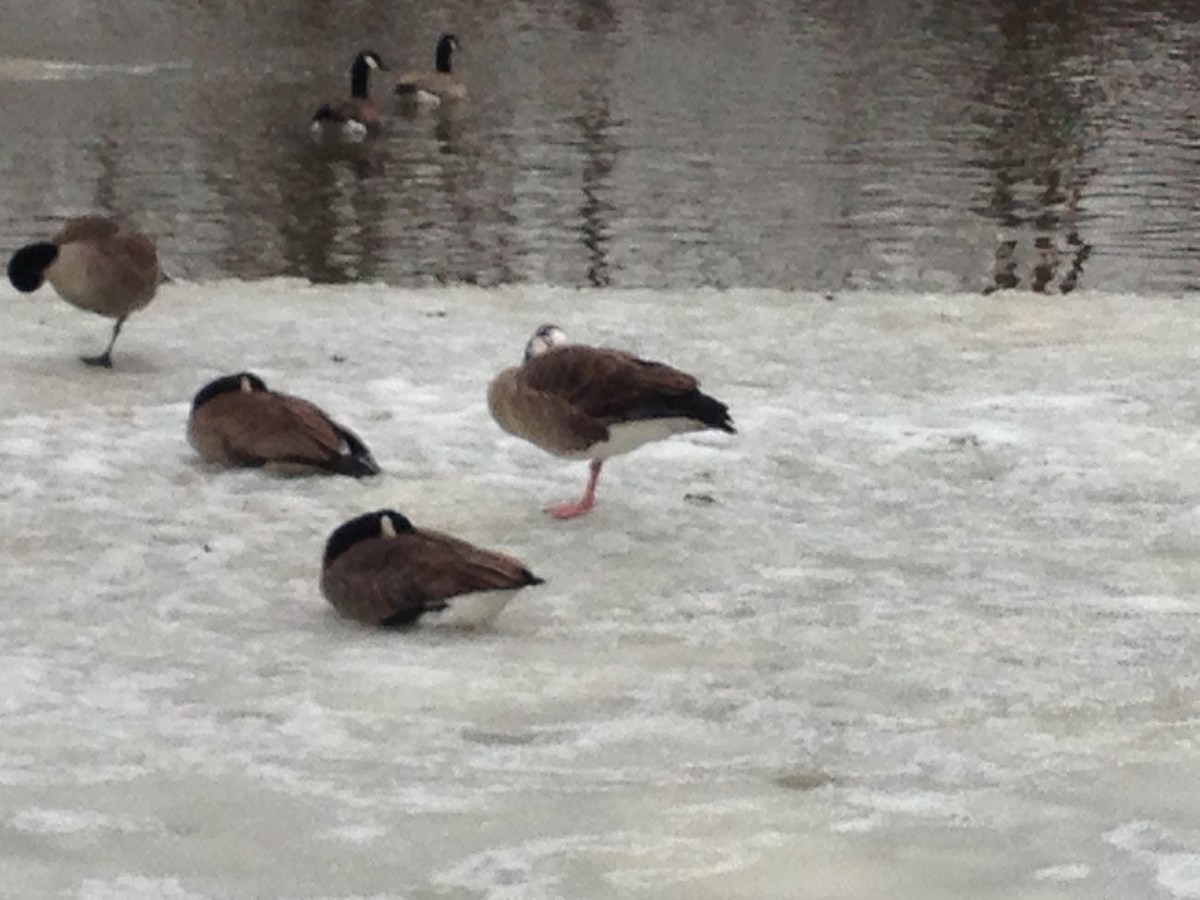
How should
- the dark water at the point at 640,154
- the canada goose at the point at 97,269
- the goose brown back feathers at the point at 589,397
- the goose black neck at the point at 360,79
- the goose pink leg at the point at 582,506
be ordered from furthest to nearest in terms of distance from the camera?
1. the goose black neck at the point at 360,79
2. the dark water at the point at 640,154
3. the canada goose at the point at 97,269
4. the goose pink leg at the point at 582,506
5. the goose brown back feathers at the point at 589,397

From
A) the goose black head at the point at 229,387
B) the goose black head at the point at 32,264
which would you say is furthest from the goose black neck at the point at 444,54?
the goose black head at the point at 229,387

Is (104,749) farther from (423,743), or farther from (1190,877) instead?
(1190,877)

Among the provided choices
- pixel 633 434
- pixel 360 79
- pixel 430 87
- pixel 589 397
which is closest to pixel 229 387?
pixel 589 397

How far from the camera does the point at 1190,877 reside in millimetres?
3996

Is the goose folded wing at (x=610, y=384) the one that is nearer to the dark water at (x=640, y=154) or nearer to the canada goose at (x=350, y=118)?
the dark water at (x=640, y=154)

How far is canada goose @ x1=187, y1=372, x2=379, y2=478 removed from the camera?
7.62 metres

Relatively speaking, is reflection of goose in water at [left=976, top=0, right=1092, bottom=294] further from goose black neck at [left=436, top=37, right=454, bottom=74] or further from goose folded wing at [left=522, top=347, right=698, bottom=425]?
goose black neck at [left=436, top=37, right=454, bottom=74]

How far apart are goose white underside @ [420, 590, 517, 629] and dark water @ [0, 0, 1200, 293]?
8.47 metres

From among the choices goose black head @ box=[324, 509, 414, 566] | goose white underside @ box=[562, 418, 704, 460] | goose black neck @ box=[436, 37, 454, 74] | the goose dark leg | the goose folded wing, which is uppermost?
goose black neck @ box=[436, 37, 454, 74]

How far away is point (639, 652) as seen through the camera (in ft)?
18.6

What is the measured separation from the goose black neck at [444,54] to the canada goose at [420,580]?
67.4ft

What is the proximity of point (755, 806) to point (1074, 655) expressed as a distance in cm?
165

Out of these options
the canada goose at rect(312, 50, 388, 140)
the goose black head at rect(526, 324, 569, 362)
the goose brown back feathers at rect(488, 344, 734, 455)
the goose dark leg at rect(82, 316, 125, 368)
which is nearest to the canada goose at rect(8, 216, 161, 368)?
the goose dark leg at rect(82, 316, 125, 368)

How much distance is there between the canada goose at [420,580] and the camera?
5.77m
